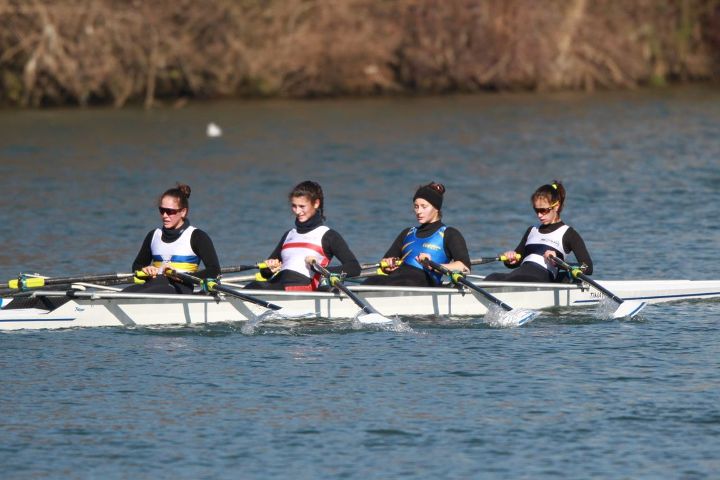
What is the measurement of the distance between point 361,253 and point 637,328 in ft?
20.4

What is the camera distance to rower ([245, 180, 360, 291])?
14109mm

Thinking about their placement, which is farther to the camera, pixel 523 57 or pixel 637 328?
pixel 523 57

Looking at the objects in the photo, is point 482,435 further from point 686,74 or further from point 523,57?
point 686,74

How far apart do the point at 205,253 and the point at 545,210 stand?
3.58 m

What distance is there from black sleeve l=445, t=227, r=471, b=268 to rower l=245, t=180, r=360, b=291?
1.00 metres

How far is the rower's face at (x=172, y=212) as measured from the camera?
548 inches

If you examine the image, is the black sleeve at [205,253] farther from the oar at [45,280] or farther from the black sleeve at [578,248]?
the black sleeve at [578,248]

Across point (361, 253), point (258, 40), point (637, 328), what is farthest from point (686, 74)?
point (637, 328)

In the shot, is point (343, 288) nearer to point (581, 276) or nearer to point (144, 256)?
point (144, 256)

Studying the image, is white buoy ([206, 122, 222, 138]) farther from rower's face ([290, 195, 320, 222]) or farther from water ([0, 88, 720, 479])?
rower's face ([290, 195, 320, 222])

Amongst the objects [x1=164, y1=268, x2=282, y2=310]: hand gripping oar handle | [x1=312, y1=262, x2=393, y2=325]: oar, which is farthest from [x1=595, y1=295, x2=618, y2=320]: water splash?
[x1=164, y1=268, x2=282, y2=310]: hand gripping oar handle

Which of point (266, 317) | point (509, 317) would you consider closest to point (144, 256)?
point (266, 317)

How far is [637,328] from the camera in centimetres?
1418

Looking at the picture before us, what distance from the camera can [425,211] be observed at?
47.0 ft
